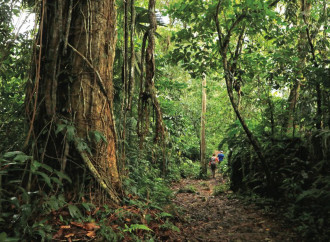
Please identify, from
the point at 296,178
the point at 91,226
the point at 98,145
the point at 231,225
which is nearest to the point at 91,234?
the point at 91,226

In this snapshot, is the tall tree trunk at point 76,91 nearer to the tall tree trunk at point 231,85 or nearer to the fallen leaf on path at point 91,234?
the fallen leaf on path at point 91,234

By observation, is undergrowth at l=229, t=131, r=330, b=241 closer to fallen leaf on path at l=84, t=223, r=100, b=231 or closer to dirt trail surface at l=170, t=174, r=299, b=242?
dirt trail surface at l=170, t=174, r=299, b=242

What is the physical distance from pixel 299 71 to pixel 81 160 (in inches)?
206

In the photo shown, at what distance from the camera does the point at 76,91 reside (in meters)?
3.22

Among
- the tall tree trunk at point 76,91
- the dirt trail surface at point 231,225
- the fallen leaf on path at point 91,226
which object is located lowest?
the dirt trail surface at point 231,225

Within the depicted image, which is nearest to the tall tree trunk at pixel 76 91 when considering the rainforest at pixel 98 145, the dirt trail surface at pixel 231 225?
the rainforest at pixel 98 145

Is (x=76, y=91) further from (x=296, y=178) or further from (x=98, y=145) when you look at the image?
(x=296, y=178)

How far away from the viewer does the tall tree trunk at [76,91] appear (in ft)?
9.78

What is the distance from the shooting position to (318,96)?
15.3 feet

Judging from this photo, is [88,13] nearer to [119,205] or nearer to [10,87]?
[119,205]

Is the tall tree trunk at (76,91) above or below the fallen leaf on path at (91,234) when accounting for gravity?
above

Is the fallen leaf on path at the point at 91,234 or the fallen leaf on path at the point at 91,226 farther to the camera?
the fallen leaf on path at the point at 91,226

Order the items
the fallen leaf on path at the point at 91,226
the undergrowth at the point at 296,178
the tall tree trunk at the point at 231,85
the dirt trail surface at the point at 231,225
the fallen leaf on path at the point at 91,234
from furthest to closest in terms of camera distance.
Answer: the tall tree trunk at the point at 231,85 → the dirt trail surface at the point at 231,225 → the undergrowth at the point at 296,178 → the fallen leaf on path at the point at 91,226 → the fallen leaf on path at the point at 91,234

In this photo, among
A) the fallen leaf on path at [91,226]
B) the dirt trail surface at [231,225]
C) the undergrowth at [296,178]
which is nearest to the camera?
the fallen leaf on path at [91,226]
